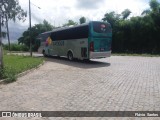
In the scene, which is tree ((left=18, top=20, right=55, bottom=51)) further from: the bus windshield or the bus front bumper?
the bus front bumper

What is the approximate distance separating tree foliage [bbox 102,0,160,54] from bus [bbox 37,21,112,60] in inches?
596

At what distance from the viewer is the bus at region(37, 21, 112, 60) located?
19.6 meters

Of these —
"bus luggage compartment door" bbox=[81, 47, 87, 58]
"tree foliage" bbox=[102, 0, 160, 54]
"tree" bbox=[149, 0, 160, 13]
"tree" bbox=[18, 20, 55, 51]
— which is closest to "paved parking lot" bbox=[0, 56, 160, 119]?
"bus luggage compartment door" bbox=[81, 47, 87, 58]

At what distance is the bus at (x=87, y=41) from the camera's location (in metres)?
19.6

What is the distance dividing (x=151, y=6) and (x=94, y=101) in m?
32.3

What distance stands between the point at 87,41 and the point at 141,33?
1779cm

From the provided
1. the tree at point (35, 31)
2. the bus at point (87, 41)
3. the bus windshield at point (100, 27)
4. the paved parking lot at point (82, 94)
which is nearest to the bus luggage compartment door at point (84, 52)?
the bus at point (87, 41)

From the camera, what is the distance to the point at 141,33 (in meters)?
35.6

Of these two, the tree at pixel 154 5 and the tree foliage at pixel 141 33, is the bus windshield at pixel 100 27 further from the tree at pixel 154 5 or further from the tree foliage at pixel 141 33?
the tree at pixel 154 5

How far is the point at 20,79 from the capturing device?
1248 cm

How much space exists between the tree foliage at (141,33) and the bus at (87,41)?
15.1 m

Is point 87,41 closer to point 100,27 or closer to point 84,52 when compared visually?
point 84,52

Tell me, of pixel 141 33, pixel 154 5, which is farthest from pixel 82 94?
pixel 154 5

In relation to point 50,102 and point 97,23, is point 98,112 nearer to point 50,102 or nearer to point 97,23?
point 50,102
